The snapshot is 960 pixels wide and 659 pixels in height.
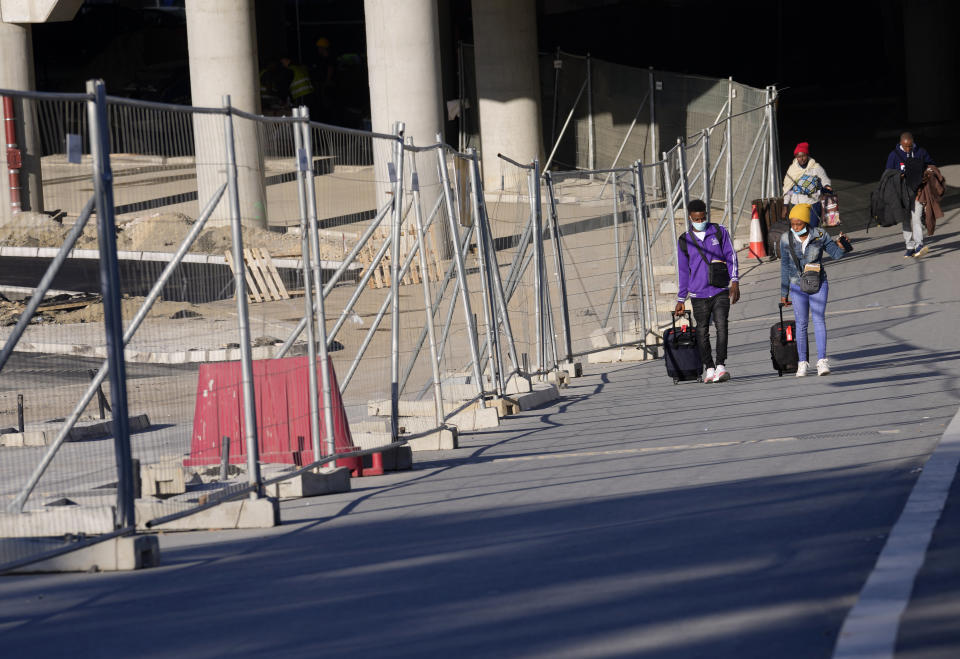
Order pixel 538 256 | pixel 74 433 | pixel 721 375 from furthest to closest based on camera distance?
pixel 538 256, pixel 721 375, pixel 74 433

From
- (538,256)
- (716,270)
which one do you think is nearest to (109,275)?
(716,270)

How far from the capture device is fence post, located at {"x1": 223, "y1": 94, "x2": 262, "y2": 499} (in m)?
7.83

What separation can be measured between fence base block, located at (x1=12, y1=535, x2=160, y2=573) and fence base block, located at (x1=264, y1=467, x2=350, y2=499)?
2012mm

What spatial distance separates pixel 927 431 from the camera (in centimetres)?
925

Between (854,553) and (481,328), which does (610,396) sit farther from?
(854,553)

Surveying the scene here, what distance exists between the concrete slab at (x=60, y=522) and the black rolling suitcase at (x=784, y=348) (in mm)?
7863

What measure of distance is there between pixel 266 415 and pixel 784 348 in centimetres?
584

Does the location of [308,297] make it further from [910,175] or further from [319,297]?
[910,175]

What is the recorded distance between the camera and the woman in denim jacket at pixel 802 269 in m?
13.1

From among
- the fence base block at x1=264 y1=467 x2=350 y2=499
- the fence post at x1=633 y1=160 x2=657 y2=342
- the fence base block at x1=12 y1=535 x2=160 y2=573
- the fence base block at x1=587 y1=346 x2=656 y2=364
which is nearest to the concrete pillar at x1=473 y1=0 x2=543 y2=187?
the fence post at x1=633 y1=160 x2=657 y2=342

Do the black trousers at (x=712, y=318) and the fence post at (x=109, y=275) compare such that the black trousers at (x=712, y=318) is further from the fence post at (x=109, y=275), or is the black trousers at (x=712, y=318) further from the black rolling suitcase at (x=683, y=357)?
the fence post at (x=109, y=275)

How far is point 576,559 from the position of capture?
20.6ft

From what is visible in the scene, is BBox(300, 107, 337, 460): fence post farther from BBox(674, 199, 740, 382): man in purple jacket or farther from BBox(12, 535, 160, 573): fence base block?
BBox(674, 199, 740, 382): man in purple jacket

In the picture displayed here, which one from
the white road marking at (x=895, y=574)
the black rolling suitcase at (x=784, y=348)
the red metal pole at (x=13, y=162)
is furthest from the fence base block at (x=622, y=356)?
the red metal pole at (x=13, y=162)
